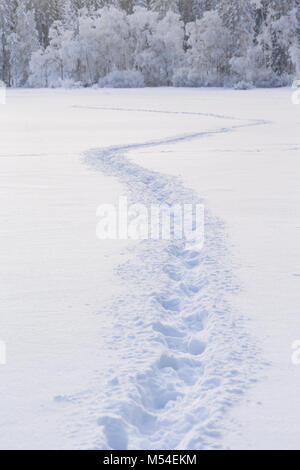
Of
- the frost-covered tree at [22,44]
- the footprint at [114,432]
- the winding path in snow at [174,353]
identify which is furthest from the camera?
the frost-covered tree at [22,44]

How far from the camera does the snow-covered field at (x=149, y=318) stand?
9.43ft

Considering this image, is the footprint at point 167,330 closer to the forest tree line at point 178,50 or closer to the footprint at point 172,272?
the footprint at point 172,272

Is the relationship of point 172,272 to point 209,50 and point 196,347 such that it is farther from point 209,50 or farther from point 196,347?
point 209,50

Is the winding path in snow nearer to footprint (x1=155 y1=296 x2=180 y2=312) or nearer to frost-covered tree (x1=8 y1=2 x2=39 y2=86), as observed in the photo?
footprint (x1=155 y1=296 x2=180 y2=312)

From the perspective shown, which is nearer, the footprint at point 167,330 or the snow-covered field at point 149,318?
the snow-covered field at point 149,318

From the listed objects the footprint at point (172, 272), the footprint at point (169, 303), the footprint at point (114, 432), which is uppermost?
the footprint at point (172, 272)

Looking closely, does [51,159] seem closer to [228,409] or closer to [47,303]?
[47,303]

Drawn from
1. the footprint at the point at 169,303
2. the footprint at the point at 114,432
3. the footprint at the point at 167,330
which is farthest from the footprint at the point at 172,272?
the footprint at the point at 114,432

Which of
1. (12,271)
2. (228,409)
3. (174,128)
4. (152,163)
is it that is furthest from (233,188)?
(174,128)

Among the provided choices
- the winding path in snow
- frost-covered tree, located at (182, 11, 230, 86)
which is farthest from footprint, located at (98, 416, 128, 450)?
frost-covered tree, located at (182, 11, 230, 86)

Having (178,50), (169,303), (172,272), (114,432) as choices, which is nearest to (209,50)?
(178,50)

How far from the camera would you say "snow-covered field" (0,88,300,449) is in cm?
288

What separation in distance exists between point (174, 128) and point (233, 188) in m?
9.56

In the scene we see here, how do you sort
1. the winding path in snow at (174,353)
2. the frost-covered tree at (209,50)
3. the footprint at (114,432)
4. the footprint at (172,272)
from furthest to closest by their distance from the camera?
the frost-covered tree at (209,50) → the footprint at (172,272) → the winding path in snow at (174,353) → the footprint at (114,432)
